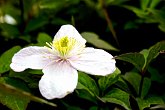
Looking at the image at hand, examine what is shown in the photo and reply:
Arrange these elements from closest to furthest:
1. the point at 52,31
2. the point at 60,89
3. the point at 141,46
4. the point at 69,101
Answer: the point at 60,89, the point at 69,101, the point at 141,46, the point at 52,31

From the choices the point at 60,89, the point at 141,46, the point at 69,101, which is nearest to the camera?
the point at 60,89

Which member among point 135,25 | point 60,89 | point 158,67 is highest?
point 135,25

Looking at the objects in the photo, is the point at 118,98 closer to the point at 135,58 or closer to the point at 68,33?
the point at 135,58

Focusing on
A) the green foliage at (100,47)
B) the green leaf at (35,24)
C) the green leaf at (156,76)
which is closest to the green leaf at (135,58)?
the green foliage at (100,47)

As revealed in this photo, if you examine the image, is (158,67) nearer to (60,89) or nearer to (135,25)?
(135,25)

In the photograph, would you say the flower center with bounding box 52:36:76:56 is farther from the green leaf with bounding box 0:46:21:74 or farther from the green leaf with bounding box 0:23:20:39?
the green leaf with bounding box 0:23:20:39

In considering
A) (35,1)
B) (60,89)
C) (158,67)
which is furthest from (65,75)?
(35,1)

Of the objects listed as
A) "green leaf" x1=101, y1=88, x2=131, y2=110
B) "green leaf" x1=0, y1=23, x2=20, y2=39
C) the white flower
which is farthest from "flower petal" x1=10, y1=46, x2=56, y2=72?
"green leaf" x1=0, y1=23, x2=20, y2=39
